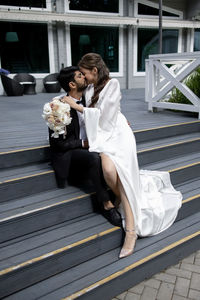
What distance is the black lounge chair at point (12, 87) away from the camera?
8016mm

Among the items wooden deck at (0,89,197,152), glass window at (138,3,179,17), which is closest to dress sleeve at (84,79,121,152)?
wooden deck at (0,89,197,152)

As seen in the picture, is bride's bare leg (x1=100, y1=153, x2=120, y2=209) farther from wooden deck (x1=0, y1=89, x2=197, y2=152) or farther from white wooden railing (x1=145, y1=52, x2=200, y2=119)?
white wooden railing (x1=145, y1=52, x2=200, y2=119)

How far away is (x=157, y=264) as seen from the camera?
2.14m

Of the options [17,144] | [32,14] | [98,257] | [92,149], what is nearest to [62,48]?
[32,14]

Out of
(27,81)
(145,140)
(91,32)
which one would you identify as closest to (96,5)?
(91,32)

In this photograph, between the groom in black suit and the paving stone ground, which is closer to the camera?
the paving stone ground

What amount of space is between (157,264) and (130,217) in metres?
0.42

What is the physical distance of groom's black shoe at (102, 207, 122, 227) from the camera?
2229 millimetres

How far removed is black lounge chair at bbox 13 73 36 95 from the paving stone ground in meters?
7.67

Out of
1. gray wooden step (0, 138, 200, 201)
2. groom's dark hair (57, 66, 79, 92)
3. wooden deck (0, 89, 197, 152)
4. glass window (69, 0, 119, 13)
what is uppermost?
glass window (69, 0, 119, 13)

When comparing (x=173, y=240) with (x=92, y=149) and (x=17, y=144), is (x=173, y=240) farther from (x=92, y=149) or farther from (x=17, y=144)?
(x=17, y=144)

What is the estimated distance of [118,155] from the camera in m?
2.25

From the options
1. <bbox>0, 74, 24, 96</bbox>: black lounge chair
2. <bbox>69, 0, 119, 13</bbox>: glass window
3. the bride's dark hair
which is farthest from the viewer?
<bbox>69, 0, 119, 13</bbox>: glass window

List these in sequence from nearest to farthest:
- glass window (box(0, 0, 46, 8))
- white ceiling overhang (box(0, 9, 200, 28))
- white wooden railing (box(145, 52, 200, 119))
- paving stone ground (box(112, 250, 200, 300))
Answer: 1. paving stone ground (box(112, 250, 200, 300))
2. white wooden railing (box(145, 52, 200, 119))
3. white ceiling overhang (box(0, 9, 200, 28))
4. glass window (box(0, 0, 46, 8))
